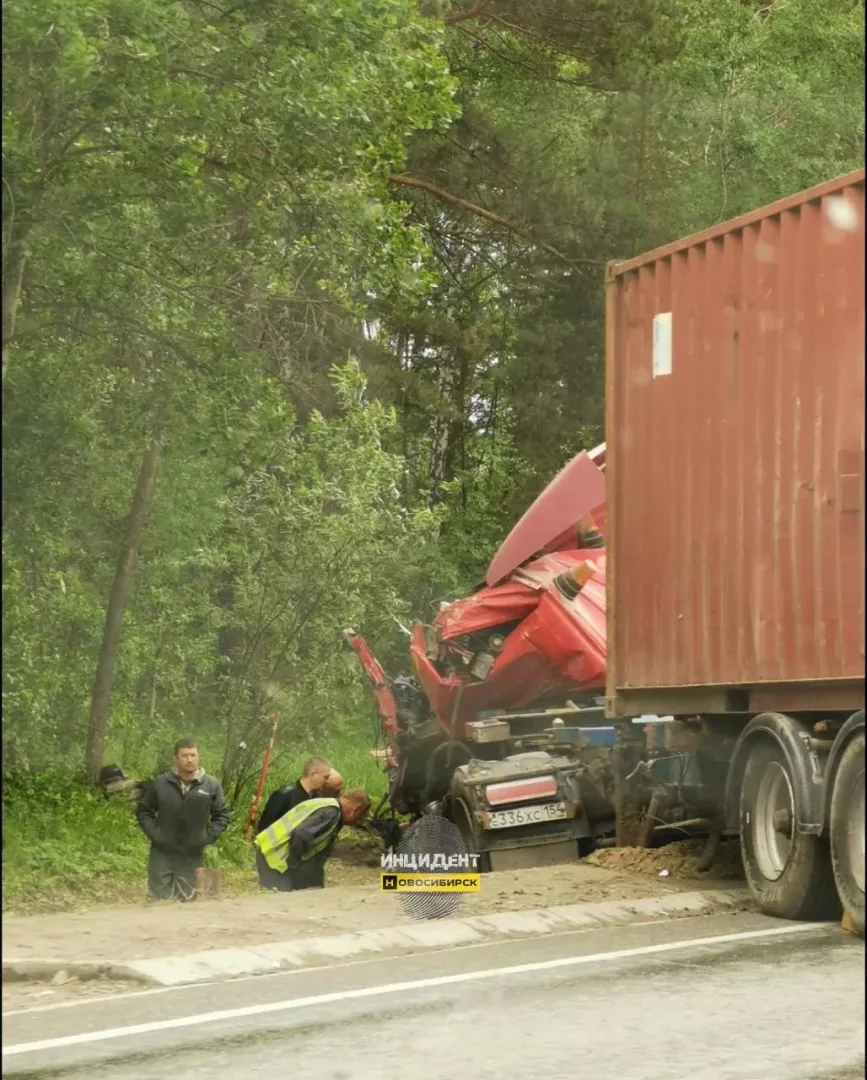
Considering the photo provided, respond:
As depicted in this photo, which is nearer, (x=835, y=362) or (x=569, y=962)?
(x=569, y=962)

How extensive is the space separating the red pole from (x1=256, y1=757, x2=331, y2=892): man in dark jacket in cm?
313

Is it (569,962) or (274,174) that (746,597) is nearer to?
(569,962)

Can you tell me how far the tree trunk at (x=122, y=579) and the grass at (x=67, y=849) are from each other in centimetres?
207

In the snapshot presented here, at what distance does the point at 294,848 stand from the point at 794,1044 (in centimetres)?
585

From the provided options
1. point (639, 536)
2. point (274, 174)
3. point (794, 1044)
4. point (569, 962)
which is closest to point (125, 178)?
point (274, 174)

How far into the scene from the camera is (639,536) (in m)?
11.0

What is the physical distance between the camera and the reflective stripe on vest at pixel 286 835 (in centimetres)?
1088

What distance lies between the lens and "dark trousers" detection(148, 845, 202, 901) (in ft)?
22.9

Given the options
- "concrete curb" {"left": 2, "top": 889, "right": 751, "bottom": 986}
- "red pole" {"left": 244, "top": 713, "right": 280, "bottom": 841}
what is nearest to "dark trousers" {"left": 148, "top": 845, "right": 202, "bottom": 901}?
"concrete curb" {"left": 2, "top": 889, "right": 751, "bottom": 986}

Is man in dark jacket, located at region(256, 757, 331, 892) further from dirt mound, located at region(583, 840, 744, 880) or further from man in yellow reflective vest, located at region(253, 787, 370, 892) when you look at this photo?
dirt mound, located at region(583, 840, 744, 880)

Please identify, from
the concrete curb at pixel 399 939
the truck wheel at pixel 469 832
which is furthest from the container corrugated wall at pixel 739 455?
the truck wheel at pixel 469 832

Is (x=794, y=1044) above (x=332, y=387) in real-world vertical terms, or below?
below

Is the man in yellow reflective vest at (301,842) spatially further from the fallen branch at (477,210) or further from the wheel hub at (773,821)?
the fallen branch at (477,210)

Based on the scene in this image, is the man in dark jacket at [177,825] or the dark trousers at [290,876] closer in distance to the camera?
the man in dark jacket at [177,825]
